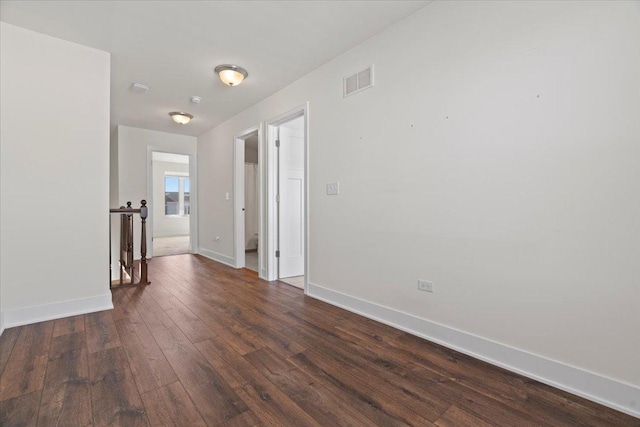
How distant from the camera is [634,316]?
138cm

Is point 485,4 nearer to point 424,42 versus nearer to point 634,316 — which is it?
point 424,42

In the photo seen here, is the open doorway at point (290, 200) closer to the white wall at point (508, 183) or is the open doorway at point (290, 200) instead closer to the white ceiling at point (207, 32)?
the white ceiling at point (207, 32)

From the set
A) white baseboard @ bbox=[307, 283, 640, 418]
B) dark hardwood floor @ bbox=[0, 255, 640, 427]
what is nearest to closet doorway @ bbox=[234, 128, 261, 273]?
dark hardwood floor @ bbox=[0, 255, 640, 427]

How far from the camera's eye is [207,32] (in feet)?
8.08

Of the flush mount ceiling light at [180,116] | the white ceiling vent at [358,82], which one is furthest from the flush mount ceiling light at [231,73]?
the flush mount ceiling light at [180,116]

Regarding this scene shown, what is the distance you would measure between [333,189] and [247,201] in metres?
4.17

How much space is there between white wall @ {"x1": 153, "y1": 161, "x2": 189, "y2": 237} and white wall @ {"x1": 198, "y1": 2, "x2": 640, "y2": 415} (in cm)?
846

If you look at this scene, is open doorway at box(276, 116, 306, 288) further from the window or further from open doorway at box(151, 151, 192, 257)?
the window

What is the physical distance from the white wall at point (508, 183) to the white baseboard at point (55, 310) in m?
2.41

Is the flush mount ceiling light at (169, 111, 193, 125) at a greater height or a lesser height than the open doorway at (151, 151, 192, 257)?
greater

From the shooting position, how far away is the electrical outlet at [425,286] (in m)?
2.15

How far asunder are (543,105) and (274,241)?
3105 mm

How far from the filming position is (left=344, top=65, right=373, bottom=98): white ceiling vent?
101 inches

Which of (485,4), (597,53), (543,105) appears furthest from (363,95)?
(597,53)
